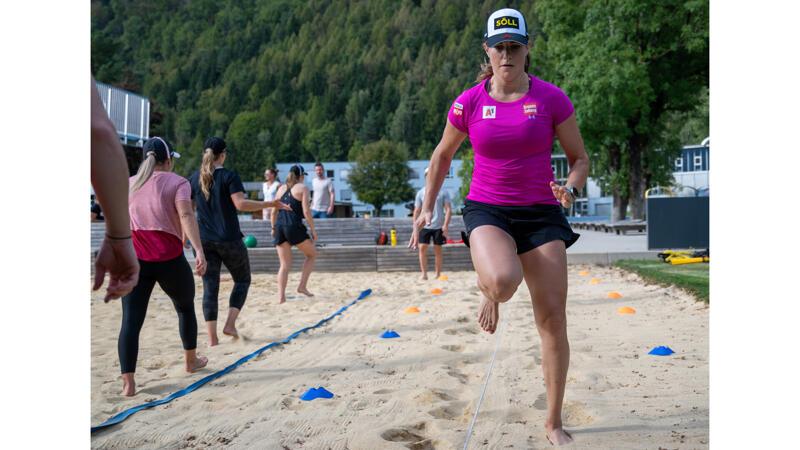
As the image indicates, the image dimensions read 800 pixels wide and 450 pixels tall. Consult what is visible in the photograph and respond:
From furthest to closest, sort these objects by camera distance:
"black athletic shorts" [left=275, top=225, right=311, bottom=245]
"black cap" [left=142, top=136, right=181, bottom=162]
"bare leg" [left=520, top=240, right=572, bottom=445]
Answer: "black athletic shorts" [left=275, top=225, right=311, bottom=245] < "black cap" [left=142, top=136, right=181, bottom=162] < "bare leg" [left=520, top=240, right=572, bottom=445]

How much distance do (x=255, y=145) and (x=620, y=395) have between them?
113 meters

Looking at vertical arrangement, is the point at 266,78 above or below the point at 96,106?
above

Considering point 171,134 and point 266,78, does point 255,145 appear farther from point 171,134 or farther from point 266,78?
point 266,78

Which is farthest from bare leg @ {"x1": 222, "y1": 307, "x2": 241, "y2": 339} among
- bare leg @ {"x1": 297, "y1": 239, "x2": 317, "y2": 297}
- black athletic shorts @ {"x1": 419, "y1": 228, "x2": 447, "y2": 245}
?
black athletic shorts @ {"x1": 419, "y1": 228, "x2": 447, "y2": 245}

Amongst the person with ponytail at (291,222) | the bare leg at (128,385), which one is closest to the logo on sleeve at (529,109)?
the bare leg at (128,385)

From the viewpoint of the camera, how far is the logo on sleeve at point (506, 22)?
10.3 feet

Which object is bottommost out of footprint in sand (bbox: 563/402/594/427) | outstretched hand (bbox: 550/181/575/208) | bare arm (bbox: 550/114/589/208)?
footprint in sand (bbox: 563/402/594/427)

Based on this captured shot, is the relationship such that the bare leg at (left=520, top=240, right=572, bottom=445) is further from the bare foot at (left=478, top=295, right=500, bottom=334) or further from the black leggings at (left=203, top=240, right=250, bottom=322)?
the black leggings at (left=203, top=240, right=250, bottom=322)

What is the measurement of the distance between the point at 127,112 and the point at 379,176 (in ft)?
197

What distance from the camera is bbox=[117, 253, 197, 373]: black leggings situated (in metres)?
4.41

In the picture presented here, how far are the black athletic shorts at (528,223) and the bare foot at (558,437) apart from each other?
0.90m

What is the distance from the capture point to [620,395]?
12.9ft

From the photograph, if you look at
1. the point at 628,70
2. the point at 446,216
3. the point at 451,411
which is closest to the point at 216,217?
the point at 451,411

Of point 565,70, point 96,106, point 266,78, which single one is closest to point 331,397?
point 96,106
